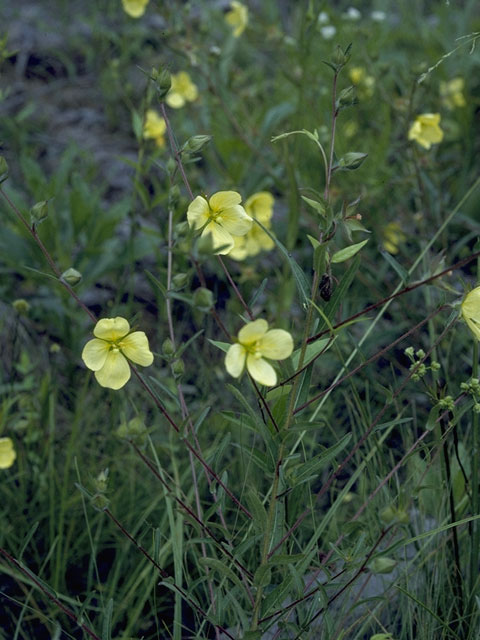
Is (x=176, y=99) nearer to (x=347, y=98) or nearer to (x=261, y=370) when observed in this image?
(x=347, y=98)

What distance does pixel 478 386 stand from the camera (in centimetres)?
107

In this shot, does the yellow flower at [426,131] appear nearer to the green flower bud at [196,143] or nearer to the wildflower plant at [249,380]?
the wildflower plant at [249,380]

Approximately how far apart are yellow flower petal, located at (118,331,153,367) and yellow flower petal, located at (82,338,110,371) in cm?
2

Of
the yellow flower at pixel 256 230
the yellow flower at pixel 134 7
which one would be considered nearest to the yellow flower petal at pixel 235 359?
the yellow flower at pixel 256 230

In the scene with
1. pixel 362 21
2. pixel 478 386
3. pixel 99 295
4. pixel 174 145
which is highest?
pixel 174 145

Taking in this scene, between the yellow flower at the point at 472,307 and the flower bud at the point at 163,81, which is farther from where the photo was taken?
the flower bud at the point at 163,81

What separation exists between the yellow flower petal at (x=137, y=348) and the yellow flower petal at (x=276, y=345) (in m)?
0.18

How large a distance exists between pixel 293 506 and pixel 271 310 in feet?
3.19

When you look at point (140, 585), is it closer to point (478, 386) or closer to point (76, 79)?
point (478, 386)

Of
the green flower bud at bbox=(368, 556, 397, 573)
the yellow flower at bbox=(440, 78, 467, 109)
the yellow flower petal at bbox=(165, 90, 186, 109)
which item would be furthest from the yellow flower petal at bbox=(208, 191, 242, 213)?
the yellow flower at bbox=(440, 78, 467, 109)

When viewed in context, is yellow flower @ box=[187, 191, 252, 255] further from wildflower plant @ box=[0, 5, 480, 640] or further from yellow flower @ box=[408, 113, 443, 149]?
yellow flower @ box=[408, 113, 443, 149]

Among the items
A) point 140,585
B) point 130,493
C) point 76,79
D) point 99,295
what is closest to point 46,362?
point 99,295

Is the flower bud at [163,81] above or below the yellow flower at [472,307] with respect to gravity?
above

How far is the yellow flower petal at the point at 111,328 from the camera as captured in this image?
101 cm
